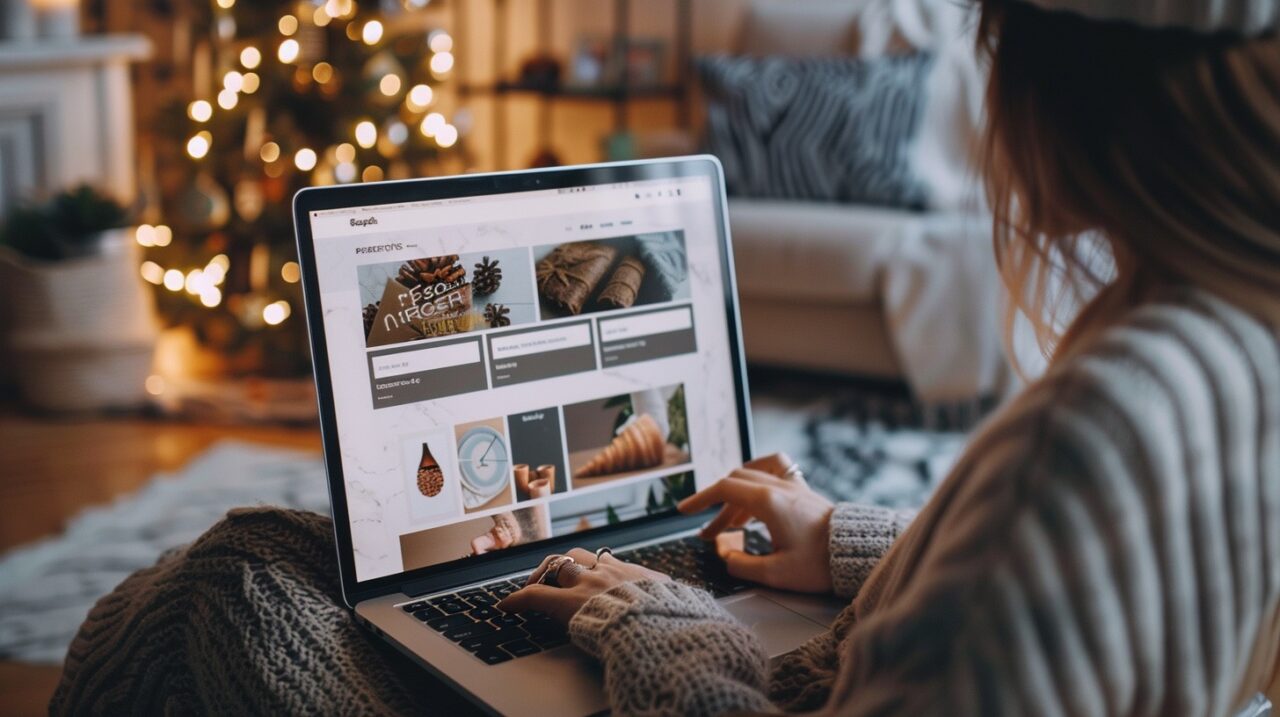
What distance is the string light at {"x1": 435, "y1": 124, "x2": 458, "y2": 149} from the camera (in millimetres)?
3244

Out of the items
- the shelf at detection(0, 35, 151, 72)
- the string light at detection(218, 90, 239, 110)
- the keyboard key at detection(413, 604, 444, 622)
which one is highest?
the shelf at detection(0, 35, 151, 72)

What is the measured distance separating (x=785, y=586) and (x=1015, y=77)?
44 centimetres

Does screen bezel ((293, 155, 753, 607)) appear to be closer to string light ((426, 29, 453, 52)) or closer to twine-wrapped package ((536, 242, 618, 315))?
twine-wrapped package ((536, 242, 618, 315))

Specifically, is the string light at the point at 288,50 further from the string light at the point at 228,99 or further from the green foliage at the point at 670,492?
the green foliage at the point at 670,492

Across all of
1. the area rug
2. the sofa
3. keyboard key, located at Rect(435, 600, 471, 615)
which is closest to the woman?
keyboard key, located at Rect(435, 600, 471, 615)

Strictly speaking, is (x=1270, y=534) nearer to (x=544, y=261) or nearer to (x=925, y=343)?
Result: (x=544, y=261)

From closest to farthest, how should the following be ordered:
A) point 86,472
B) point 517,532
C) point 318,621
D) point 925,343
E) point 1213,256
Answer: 1. point 1213,256
2. point 318,621
3. point 517,532
4. point 86,472
5. point 925,343

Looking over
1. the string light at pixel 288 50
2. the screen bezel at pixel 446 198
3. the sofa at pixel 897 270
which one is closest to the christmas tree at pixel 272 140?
the string light at pixel 288 50

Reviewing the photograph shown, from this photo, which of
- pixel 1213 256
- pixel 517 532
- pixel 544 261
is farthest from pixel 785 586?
pixel 1213 256

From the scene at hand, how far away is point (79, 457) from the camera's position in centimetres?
271

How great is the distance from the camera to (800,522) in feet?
2.94

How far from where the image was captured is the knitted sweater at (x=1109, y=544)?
505 mm

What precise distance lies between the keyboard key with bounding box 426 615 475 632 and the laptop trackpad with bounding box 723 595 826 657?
0.62 feet

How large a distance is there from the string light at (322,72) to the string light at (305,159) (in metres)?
0.19
